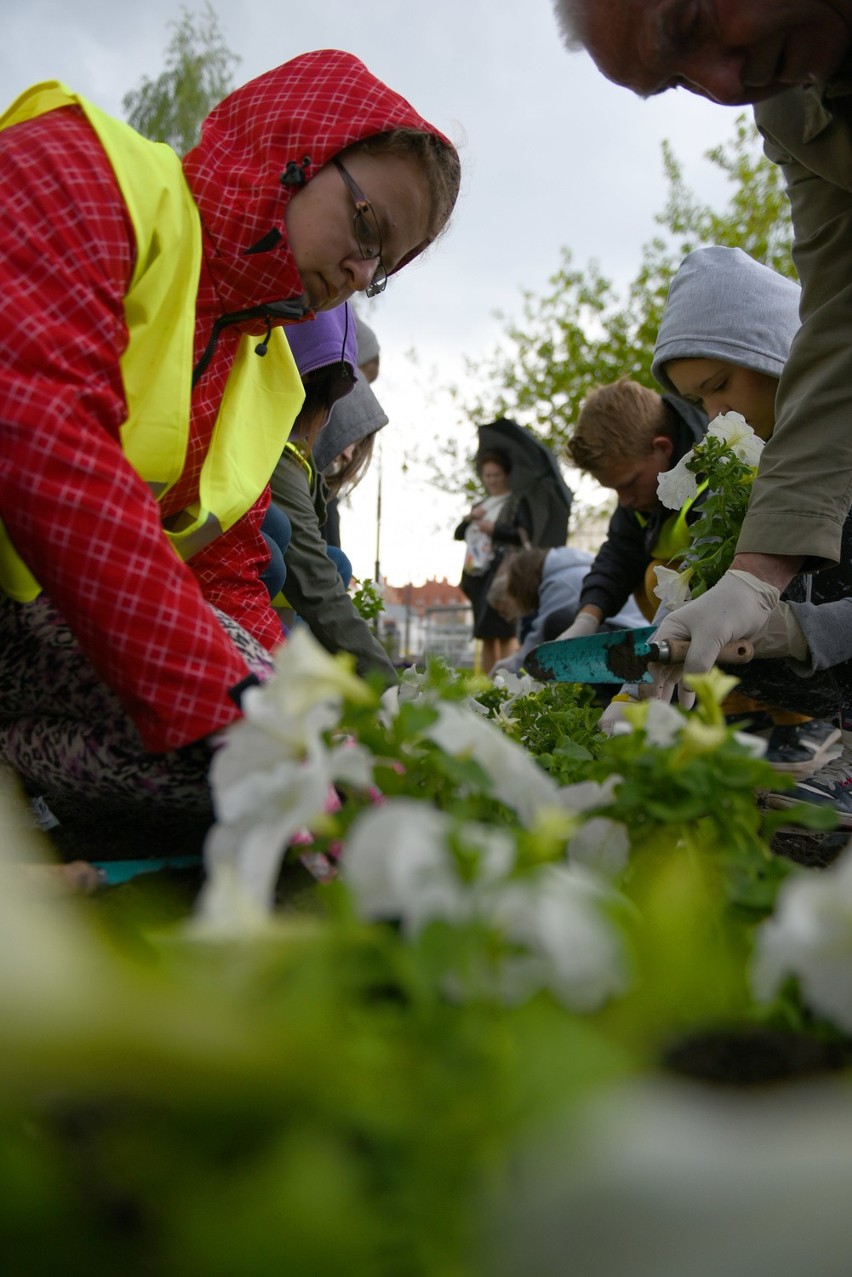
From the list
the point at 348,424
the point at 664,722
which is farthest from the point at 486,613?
the point at 664,722

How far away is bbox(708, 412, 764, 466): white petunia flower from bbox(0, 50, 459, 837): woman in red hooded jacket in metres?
0.94

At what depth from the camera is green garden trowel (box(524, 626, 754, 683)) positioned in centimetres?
212

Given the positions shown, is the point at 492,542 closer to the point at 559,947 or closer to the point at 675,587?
the point at 675,587

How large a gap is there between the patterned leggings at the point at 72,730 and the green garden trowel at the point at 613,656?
3.12ft

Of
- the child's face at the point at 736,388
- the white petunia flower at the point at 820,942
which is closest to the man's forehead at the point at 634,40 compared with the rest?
the child's face at the point at 736,388

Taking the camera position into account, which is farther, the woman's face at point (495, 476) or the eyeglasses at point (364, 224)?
the woman's face at point (495, 476)

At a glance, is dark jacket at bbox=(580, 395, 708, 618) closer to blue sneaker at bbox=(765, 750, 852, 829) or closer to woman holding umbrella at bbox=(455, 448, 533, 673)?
blue sneaker at bbox=(765, 750, 852, 829)

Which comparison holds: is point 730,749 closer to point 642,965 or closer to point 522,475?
point 642,965

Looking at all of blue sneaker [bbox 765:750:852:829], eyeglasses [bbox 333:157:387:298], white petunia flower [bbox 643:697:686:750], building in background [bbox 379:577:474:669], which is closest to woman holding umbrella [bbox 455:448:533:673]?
building in background [bbox 379:577:474:669]

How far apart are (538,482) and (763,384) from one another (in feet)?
18.3

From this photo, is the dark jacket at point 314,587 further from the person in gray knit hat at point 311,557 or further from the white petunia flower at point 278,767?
the white petunia flower at point 278,767

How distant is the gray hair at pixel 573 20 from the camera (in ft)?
5.94

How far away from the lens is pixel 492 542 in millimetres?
8430

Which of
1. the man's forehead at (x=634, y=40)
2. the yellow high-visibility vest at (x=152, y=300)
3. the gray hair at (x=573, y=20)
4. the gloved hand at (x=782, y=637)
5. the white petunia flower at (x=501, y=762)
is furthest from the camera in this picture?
the gloved hand at (x=782, y=637)
